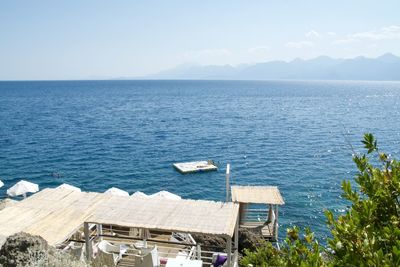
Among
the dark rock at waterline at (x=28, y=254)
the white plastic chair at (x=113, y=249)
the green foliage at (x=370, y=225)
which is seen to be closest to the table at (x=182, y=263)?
the white plastic chair at (x=113, y=249)

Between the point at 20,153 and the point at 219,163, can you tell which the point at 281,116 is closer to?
the point at 219,163

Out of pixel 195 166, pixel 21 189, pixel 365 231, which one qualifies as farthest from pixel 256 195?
pixel 195 166

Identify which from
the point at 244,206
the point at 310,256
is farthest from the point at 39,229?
the point at 244,206

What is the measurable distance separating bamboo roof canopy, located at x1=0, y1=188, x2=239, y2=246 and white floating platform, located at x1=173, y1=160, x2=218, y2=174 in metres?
22.3

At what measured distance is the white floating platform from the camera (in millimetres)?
35828

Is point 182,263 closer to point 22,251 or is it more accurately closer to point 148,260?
point 148,260

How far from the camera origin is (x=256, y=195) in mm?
19391

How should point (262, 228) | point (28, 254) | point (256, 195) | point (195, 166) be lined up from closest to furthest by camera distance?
point (28, 254) < point (256, 195) < point (262, 228) < point (195, 166)

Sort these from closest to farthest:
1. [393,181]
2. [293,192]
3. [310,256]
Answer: [310,256], [393,181], [293,192]

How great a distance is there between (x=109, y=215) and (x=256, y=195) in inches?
382

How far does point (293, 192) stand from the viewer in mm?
30109

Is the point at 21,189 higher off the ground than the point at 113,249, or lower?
lower

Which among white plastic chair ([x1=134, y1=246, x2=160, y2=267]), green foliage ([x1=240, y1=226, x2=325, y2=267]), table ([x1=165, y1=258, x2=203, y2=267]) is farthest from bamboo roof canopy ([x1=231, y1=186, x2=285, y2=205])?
green foliage ([x1=240, y1=226, x2=325, y2=267])

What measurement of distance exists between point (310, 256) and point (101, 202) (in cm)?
1076
